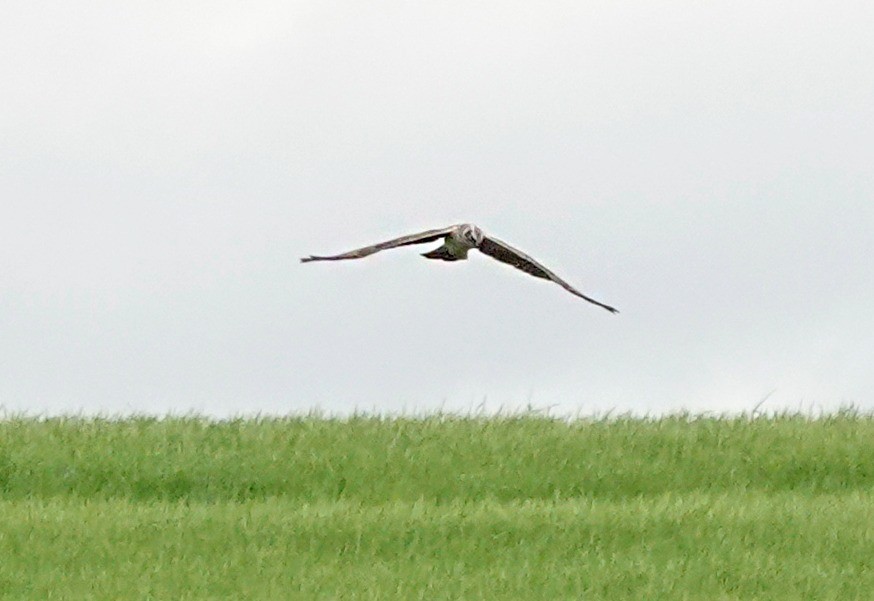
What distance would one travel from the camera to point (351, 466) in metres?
15.1

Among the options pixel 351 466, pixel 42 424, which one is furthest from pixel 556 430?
pixel 42 424

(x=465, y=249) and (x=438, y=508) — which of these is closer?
(x=465, y=249)

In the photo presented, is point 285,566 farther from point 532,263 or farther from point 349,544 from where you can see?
point 532,263

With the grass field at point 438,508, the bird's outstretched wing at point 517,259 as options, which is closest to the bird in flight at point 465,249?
the bird's outstretched wing at point 517,259

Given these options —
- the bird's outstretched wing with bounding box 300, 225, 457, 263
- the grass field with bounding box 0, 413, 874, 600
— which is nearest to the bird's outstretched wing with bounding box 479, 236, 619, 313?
the bird's outstretched wing with bounding box 300, 225, 457, 263

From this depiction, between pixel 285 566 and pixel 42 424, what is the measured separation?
18.6 ft

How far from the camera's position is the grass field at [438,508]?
11.8 meters

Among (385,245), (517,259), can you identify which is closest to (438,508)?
(517,259)

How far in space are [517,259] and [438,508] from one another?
11.6 ft

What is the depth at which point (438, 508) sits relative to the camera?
1378cm

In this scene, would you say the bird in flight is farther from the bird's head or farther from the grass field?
the grass field

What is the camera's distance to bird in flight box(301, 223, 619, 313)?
408 inches

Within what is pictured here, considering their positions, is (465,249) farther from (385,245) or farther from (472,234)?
(385,245)

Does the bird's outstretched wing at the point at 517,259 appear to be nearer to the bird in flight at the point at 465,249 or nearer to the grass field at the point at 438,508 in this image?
the bird in flight at the point at 465,249
